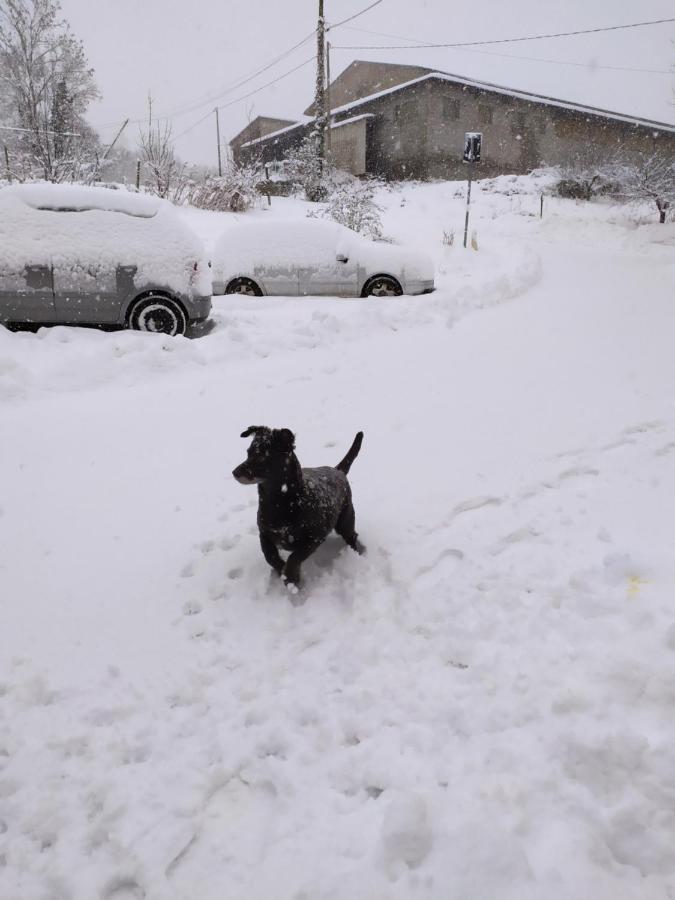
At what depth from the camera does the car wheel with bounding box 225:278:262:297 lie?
949 cm

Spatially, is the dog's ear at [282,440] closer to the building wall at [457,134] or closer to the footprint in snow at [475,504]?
the footprint in snow at [475,504]

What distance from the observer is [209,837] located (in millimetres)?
1733

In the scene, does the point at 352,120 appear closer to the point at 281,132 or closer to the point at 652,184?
the point at 281,132

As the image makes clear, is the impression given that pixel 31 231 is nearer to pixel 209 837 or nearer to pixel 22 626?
pixel 22 626

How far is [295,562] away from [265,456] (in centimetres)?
61

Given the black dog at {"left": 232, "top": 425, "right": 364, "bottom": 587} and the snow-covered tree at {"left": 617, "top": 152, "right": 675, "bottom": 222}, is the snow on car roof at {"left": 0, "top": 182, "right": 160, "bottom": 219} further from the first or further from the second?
the snow-covered tree at {"left": 617, "top": 152, "right": 675, "bottom": 222}

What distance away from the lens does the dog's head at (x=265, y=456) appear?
2.61 m

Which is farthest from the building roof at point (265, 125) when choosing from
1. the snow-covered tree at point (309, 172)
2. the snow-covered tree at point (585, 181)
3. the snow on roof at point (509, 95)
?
the snow-covered tree at point (585, 181)

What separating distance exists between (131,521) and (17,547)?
66 cm

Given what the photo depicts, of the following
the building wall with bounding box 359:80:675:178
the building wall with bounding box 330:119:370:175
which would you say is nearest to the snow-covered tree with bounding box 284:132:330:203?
→ the building wall with bounding box 330:119:370:175

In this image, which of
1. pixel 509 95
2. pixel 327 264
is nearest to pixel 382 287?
pixel 327 264

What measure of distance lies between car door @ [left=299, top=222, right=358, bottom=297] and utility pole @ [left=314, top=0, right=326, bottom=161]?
15.9 metres

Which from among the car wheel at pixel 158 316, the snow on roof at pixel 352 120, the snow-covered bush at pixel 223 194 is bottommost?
the car wheel at pixel 158 316

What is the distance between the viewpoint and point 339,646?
251cm
